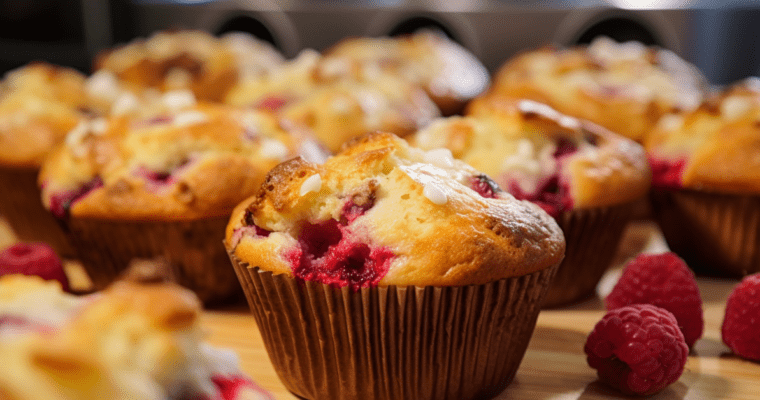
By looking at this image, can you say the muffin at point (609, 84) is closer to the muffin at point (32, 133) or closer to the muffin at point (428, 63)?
the muffin at point (428, 63)

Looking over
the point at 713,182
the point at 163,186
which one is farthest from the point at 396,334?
the point at 713,182

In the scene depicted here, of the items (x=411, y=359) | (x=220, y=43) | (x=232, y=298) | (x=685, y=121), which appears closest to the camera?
(x=411, y=359)

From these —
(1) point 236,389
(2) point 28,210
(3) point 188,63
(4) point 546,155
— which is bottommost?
(2) point 28,210

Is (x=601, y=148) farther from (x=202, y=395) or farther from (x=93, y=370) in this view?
(x=93, y=370)

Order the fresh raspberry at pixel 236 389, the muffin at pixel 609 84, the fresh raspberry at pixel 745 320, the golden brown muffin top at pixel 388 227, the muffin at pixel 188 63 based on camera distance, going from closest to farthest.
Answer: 1. the fresh raspberry at pixel 236 389
2. the golden brown muffin top at pixel 388 227
3. the fresh raspberry at pixel 745 320
4. the muffin at pixel 609 84
5. the muffin at pixel 188 63

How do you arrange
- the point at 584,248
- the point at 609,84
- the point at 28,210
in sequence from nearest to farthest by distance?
the point at 584,248
the point at 28,210
the point at 609,84

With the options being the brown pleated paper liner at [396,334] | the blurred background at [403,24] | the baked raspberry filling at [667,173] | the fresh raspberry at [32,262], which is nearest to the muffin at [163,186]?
the fresh raspberry at [32,262]

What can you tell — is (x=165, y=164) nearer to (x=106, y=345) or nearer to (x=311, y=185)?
(x=311, y=185)

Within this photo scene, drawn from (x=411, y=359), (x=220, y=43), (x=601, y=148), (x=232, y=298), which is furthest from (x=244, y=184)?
(x=220, y=43)
